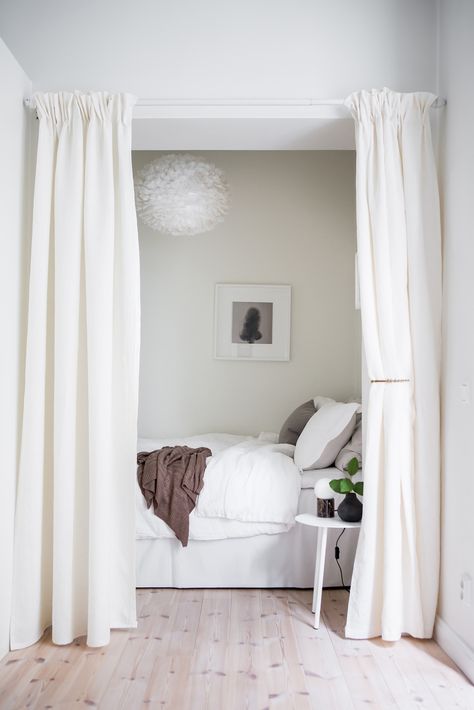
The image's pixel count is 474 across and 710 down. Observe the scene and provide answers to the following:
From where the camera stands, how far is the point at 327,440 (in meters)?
3.52

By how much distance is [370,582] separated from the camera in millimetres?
2812

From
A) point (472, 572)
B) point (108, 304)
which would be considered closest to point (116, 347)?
point (108, 304)

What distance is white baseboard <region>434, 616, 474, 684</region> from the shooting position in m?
2.49

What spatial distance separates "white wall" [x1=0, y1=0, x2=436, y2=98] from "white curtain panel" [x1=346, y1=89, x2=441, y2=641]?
0.74 ft

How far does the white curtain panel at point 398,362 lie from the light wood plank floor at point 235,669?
0.21 metres

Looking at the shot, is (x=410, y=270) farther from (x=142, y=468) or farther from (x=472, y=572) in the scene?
(x=142, y=468)

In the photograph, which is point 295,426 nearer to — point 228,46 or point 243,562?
point 243,562

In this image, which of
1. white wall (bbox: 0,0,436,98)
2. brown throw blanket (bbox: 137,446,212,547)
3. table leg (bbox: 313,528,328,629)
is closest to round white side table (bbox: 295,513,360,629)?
table leg (bbox: 313,528,328,629)

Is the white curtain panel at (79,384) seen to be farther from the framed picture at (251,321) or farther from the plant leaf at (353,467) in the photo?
the framed picture at (251,321)

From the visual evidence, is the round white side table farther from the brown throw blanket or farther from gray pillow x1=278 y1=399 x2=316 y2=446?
gray pillow x1=278 y1=399 x2=316 y2=446

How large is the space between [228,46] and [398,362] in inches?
64.6

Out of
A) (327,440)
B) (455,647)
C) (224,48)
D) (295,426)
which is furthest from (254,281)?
(455,647)

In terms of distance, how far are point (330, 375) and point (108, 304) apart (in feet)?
8.58

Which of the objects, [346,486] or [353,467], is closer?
[346,486]
